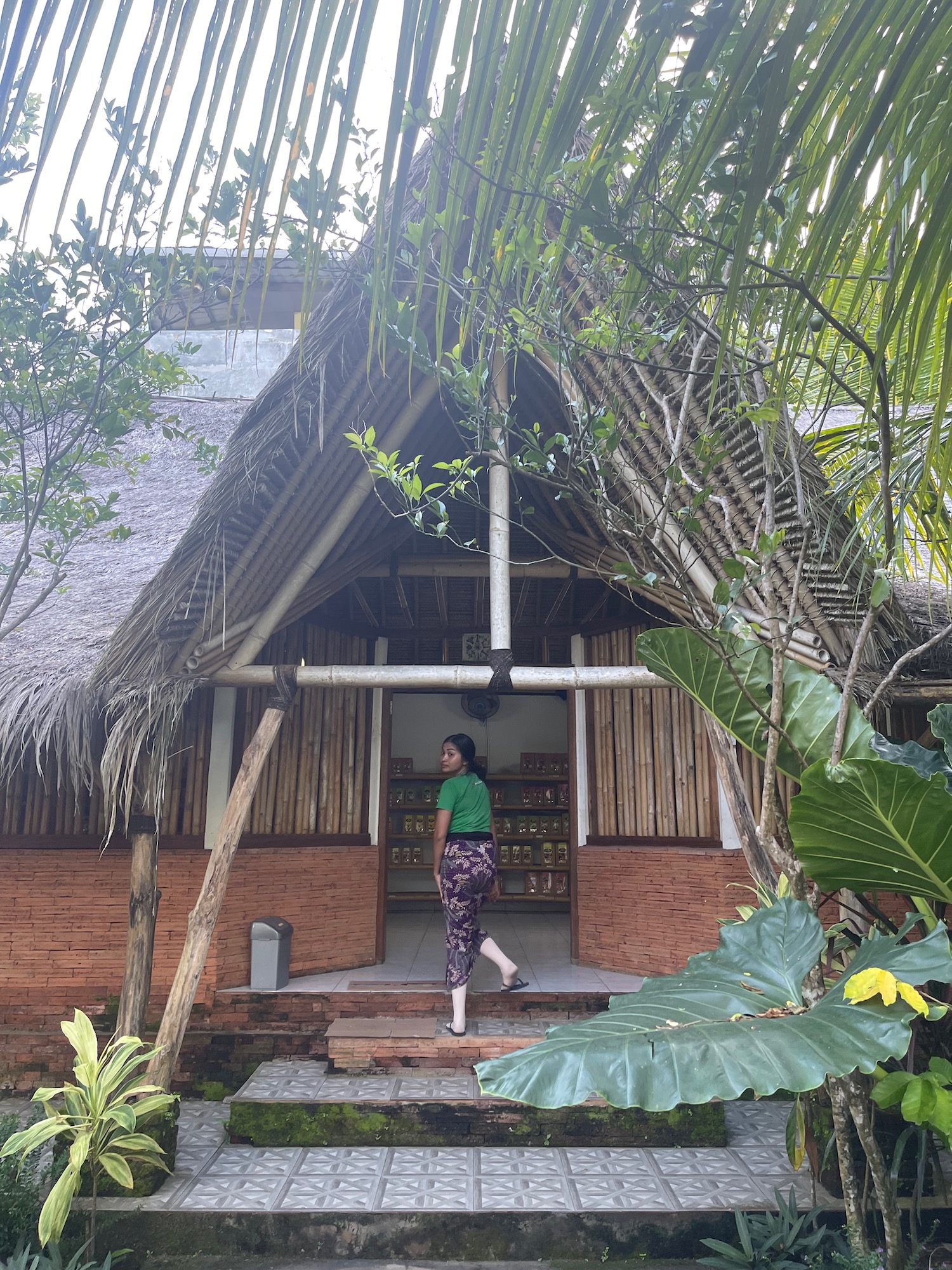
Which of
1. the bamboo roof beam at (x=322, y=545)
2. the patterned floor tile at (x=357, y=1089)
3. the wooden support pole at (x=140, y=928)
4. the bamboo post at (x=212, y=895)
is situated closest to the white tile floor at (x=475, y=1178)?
the patterned floor tile at (x=357, y=1089)

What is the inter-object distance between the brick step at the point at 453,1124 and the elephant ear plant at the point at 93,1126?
1.75 feet

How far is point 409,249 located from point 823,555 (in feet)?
6.41

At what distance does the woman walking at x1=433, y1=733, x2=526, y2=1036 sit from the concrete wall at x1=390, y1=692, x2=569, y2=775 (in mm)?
3524

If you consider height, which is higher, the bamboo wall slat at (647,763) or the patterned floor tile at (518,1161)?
the bamboo wall slat at (647,763)

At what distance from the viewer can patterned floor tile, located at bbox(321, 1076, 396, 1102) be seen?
353 cm

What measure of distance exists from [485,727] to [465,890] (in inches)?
151

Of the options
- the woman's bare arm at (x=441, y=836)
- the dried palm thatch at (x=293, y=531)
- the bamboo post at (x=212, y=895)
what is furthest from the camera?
the woman's bare arm at (x=441, y=836)

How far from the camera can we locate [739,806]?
3.22 m

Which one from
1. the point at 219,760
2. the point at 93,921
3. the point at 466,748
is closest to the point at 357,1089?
the point at 466,748

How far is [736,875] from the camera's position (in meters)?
4.64

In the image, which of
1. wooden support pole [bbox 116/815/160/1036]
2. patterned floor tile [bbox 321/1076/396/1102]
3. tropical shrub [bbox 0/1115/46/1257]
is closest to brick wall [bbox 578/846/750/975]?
patterned floor tile [bbox 321/1076/396/1102]

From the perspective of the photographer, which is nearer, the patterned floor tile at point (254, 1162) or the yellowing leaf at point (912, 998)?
the yellowing leaf at point (912, 998)

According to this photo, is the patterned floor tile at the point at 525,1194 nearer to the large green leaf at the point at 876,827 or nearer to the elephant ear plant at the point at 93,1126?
the elephant ear plant at the point at 93,1126

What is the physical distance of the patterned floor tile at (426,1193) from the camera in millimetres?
2904
